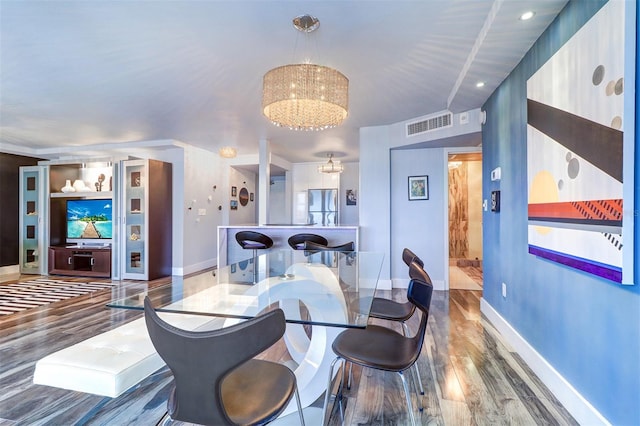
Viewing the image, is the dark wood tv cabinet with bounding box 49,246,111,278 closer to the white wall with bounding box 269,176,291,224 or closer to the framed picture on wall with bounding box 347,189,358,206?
the white wall with bounding box 269,176,291,224

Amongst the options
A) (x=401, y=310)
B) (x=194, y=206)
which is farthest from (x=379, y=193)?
(x=194, y=206)

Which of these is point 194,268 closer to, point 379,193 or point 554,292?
point 379,193

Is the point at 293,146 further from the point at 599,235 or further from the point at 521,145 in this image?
the point at 599,235

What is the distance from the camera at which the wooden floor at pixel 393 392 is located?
176cm

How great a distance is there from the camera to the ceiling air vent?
4180mm

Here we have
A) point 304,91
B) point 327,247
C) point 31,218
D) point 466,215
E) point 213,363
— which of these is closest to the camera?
point 213,363

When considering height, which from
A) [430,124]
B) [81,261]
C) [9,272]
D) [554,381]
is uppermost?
[430,124]

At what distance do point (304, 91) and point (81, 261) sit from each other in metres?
6.15

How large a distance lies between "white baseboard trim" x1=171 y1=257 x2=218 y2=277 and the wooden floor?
114 inches

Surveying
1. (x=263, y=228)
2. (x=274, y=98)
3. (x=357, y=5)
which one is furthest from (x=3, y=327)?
(x=357, y=5)

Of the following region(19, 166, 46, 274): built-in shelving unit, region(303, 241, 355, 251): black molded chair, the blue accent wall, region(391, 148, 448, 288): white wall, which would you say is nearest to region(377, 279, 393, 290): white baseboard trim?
region(391, 148, 448, 288): white wall

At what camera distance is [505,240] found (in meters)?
2.98

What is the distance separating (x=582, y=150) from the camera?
5.57ft

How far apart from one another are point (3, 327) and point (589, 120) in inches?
205
